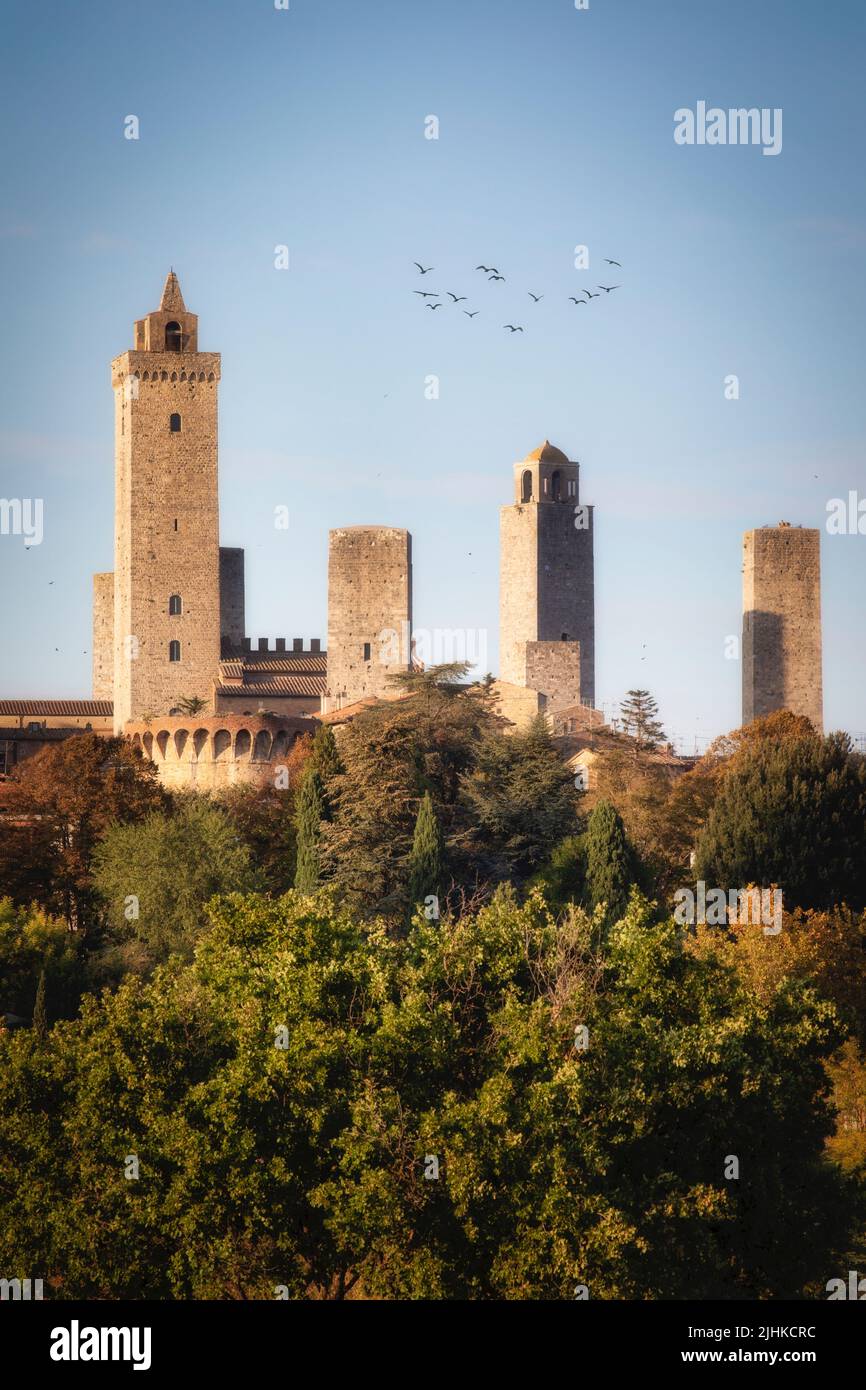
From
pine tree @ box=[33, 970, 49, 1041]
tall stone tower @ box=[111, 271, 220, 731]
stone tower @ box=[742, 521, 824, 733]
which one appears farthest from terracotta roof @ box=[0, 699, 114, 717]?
pine tree @ box=[33, 970, 49, 1041]

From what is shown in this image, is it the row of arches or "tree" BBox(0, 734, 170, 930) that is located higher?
the row of arches

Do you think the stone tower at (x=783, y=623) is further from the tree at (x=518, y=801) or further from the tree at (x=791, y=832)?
the tree at (x=791, y=832)

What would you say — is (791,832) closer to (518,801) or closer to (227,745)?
(518,801)

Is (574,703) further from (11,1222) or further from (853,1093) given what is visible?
(11,1222)

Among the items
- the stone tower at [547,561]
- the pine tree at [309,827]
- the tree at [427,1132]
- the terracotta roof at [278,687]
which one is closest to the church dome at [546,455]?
the stone tower at [547,561]

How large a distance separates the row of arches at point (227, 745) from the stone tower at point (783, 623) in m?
17.6

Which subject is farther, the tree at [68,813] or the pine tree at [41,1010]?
the tree at [68,813]

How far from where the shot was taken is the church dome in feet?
270

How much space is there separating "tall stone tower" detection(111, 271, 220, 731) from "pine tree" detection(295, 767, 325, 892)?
705 inches

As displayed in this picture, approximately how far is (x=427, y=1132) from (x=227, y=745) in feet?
116

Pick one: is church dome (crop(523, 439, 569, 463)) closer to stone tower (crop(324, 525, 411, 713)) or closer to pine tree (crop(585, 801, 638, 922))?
stone tower (crop(324, 525, 411, 713))

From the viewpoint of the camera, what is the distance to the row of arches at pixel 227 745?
59.8 meters

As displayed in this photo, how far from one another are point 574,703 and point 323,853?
88.3 ft

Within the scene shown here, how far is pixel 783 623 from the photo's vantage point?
7144 centimetres
